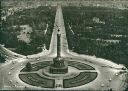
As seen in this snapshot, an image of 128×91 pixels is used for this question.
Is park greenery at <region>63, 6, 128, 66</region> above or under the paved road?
above

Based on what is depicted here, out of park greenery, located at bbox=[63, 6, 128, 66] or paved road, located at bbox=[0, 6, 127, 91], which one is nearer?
paved road, located at bbox=[0, 6, 127, 91]

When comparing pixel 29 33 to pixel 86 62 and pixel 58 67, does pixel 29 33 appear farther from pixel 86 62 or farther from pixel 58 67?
pixel 58 67

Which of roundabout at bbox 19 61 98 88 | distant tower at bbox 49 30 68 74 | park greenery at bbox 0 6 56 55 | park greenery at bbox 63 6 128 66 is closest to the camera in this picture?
roundabout at bbox 19 61 98 88

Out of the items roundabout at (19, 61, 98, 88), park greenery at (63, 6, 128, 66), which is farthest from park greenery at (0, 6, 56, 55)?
roundabout at (19, 61, 98, 88)

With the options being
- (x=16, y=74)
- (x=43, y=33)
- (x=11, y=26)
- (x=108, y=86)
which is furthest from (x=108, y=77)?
(x=11, y=26)

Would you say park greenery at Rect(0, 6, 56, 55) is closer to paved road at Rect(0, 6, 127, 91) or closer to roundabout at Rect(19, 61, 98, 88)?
paved road at Rect(0, 6, 127, 91)

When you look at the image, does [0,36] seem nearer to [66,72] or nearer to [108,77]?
[66,72]

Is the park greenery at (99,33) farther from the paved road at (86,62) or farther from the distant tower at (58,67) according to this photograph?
the distant tower at (58,67)
